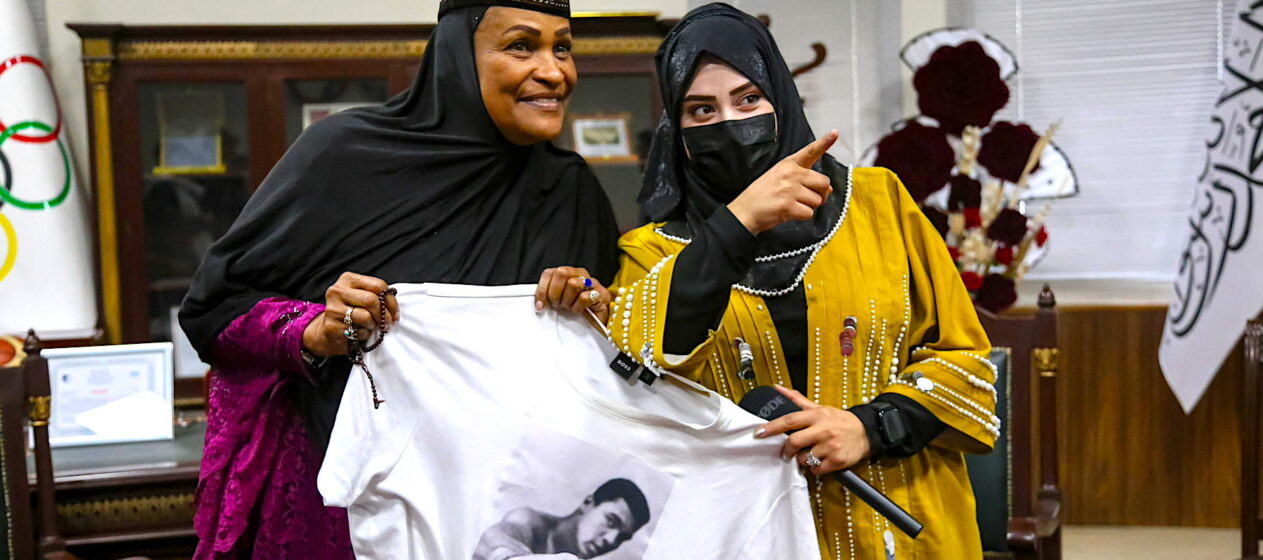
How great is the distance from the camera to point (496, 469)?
142cm

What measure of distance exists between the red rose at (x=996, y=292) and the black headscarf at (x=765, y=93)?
6.30 feet

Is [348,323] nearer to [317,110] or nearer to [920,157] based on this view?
[920,157]

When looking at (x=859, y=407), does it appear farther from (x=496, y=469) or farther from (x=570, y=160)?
(x=570, y=160)

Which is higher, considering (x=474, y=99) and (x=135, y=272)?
(x=474, y=99)

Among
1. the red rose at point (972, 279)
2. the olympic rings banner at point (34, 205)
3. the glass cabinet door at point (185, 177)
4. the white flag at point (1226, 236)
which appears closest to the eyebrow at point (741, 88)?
the red rose at point (972, 279)

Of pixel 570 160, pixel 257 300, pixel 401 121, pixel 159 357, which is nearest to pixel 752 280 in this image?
pixel 570 160

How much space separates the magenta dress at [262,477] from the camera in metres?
1.57

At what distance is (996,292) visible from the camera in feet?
10.9

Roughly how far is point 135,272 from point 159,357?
1.40 m

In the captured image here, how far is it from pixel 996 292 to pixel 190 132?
285 centimetres

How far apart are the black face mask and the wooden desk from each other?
4.76 feet

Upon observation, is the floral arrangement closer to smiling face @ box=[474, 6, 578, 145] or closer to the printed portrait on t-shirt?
smiling face @ box=[474, 6, 578, 145]

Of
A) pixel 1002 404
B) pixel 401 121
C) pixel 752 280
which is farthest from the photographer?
pixel 1002 404

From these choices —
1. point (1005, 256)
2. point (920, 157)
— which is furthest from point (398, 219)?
point (1005, 256)
